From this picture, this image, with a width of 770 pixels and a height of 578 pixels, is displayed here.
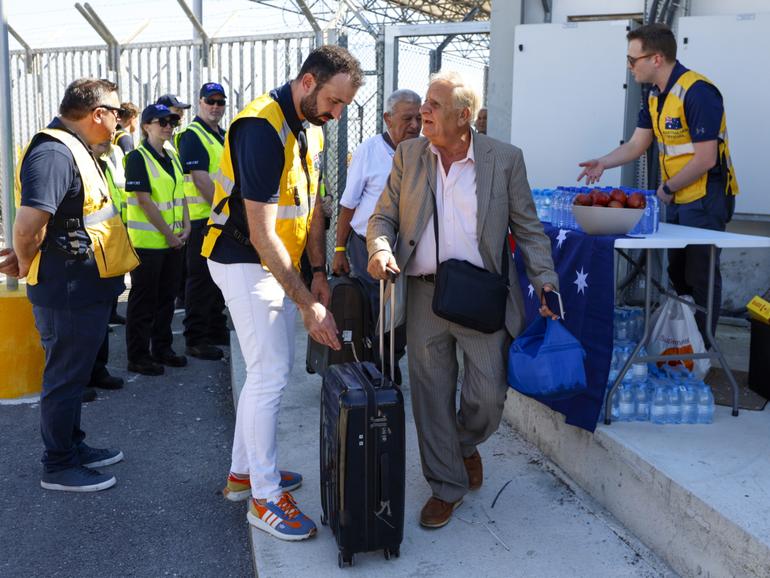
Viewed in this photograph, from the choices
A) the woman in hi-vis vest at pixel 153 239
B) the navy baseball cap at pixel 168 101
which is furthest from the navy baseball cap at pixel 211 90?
the woman in hi-vis vest at pixel 153 239

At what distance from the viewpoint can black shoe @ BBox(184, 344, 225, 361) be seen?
6.30 meters

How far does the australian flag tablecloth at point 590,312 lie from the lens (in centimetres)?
336

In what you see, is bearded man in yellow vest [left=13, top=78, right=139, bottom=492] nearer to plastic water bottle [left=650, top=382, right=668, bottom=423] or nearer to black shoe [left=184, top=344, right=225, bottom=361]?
black shoe [left=184, top=344, right=225, bottom=361]

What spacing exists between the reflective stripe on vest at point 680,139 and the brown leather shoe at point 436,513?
227 cm

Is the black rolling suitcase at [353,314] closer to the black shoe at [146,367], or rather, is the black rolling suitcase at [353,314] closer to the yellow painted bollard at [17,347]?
the black shoe at [146,367]

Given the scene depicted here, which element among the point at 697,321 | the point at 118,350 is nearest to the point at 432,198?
the point at 697,321

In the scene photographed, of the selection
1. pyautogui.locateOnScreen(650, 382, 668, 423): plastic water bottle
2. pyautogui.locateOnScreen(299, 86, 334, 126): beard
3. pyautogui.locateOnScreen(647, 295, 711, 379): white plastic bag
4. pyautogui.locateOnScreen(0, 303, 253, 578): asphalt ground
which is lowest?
pyautogui.locateOnScreen(0, 303, 253, 578): asphalt ground

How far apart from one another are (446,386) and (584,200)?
1.11m

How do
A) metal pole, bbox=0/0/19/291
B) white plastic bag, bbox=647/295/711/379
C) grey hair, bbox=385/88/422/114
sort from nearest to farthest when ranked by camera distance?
white plastic bag, bbox=647/295/711/379
grey hair, bbox=385/88/422/114
metal pole, bbox=0/0/19/291

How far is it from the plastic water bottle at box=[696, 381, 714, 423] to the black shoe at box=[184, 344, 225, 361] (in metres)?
3.91

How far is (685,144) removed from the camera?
167 inches

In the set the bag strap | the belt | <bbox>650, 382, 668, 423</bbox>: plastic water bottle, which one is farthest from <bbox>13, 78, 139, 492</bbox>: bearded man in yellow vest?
<bbox>650, 382, 668, 423</bbox>: plastic water bottle

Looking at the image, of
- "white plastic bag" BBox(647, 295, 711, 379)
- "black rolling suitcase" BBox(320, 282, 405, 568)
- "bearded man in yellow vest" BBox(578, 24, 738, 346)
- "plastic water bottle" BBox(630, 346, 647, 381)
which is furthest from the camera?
"bearded man in yellow vest" BBox(578, 24, 738, 346)

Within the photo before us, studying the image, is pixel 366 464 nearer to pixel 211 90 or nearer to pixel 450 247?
pixel 450 247
